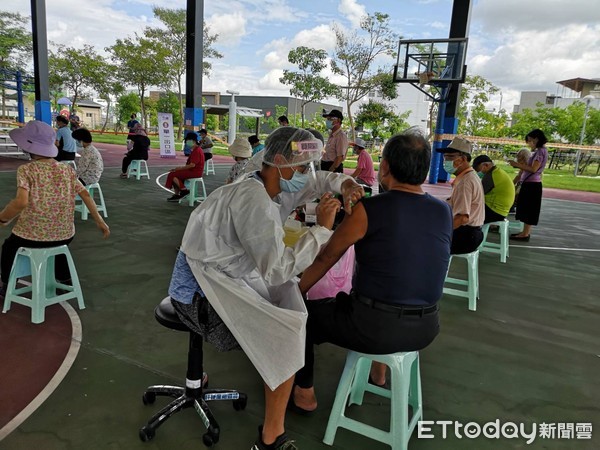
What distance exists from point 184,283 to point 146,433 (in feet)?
2.34

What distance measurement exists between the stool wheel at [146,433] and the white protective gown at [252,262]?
639mm

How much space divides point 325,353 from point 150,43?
1011 inches

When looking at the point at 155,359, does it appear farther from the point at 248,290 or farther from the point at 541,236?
the point at 541,236

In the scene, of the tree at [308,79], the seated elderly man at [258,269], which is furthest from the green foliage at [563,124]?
the seated elderly man at [258,269]

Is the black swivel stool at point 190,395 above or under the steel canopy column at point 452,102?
under

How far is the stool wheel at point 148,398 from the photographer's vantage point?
2.12 m

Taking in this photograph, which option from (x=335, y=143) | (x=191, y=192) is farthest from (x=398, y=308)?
(x=191, y=192)

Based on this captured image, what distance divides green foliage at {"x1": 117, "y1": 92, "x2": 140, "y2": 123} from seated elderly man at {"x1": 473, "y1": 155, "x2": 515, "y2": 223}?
107ft

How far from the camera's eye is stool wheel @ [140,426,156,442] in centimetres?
188

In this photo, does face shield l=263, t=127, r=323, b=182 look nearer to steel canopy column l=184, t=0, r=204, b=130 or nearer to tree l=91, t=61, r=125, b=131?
steel canopy column l=184, t=0, r=204, b=130

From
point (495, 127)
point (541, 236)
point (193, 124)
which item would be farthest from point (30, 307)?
point (495, 127)

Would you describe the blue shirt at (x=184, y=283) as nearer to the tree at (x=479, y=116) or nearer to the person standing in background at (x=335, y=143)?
the person standing in background at (x=335, y=143)

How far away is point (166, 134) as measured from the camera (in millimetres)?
16297

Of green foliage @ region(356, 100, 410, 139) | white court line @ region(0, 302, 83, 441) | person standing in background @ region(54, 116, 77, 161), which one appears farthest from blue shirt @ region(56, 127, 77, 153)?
green foliage @ region(356, 100, 410, 139)
